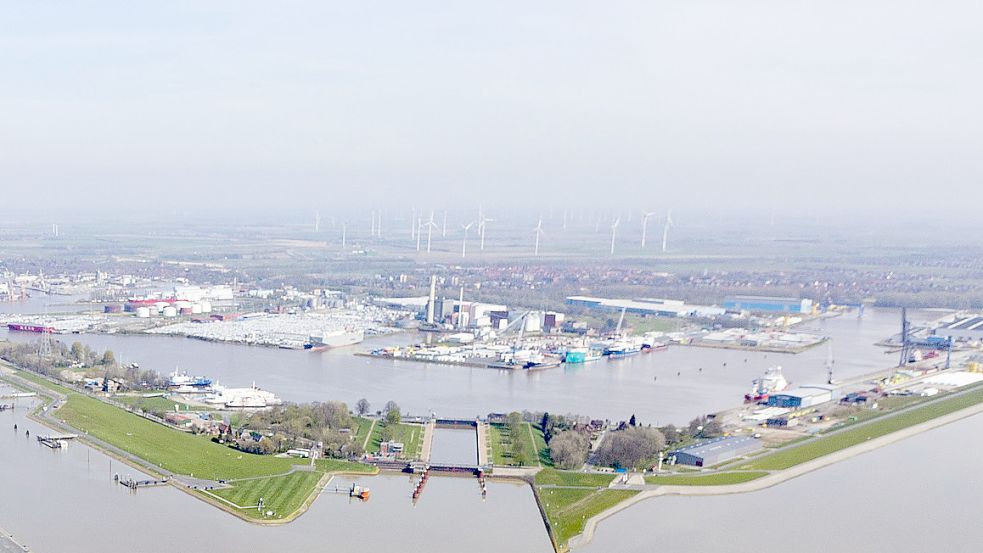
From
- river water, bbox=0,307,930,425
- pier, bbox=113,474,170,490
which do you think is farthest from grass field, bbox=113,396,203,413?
pier, bbox=113,474,170,490

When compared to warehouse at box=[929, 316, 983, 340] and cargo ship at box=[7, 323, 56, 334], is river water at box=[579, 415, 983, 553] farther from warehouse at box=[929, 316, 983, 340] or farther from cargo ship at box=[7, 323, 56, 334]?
cargo ship at box=[7, 323, 56, 334]

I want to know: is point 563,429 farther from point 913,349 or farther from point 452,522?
point 913,349

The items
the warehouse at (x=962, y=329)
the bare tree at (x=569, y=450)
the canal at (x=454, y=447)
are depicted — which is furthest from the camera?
the warehouse at (x=962, y=329)

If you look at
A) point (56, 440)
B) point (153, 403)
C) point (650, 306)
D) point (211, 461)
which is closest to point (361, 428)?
point (211, 461)

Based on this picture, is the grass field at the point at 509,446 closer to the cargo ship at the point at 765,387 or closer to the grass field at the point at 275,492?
the grass field at the point at 275,492

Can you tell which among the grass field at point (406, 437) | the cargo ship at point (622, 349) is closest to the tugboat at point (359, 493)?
the grass field at point (406, 437)

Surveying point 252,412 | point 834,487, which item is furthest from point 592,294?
point 834,487
